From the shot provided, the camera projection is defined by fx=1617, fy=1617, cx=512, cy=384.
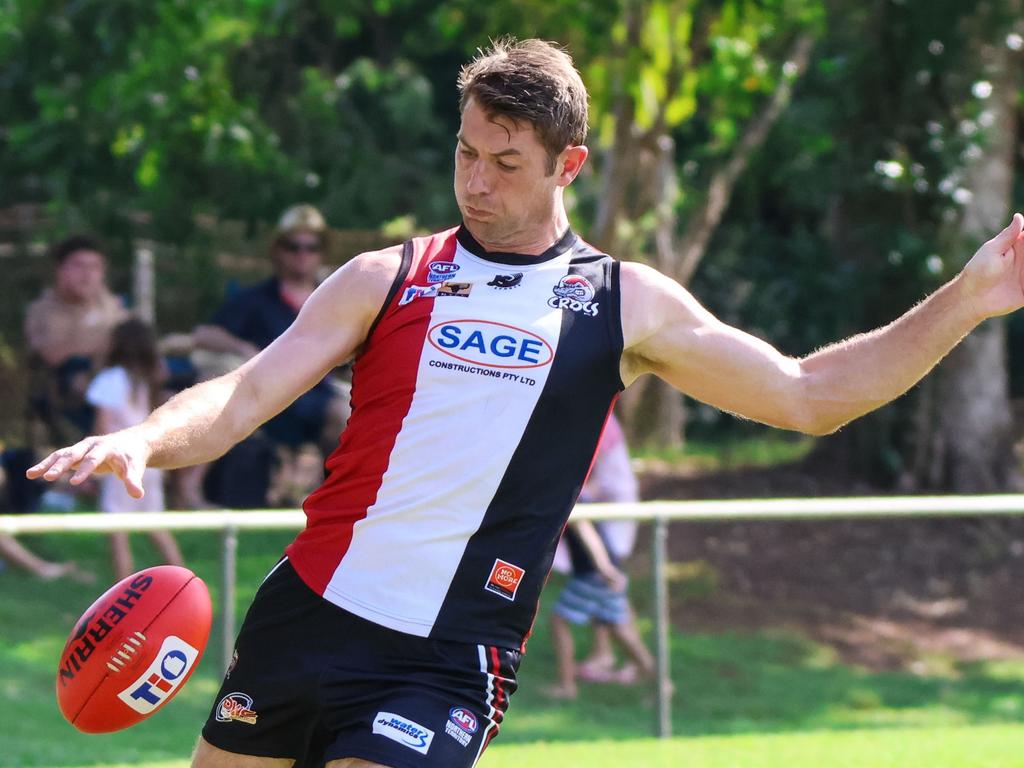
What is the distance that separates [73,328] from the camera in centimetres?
1008

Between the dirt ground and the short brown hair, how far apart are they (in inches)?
198

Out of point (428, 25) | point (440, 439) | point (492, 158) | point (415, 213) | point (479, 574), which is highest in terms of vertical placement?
point (428, 25)

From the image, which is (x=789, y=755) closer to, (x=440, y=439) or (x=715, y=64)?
(x=440, y=439)

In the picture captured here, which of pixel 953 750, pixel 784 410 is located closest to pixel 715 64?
pixel 953 750

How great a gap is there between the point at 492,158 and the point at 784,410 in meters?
0.92

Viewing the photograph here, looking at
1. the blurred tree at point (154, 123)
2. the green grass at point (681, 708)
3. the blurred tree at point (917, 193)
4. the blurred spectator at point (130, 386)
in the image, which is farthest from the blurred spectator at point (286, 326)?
the blurred tree at point (917, 193)

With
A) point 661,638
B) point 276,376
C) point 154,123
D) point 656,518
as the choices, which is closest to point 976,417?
point 661,638

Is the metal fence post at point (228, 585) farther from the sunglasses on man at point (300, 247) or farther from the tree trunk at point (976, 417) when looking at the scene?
the tree trunk at point (976, 417)

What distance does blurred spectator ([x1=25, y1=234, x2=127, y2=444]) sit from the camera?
10000 millimetres

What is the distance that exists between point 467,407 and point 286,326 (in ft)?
21.8

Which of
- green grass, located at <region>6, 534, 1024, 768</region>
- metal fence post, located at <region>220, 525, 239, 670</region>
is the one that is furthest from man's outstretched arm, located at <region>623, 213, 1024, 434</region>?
metal fence post, located at <region>220, 525, 239, 670</region>

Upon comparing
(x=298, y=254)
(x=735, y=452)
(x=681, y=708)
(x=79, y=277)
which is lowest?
(x=681, y=708)

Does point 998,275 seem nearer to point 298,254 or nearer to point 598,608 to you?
point 598,608

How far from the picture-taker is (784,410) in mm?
3875
